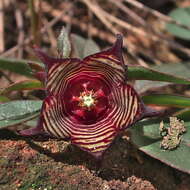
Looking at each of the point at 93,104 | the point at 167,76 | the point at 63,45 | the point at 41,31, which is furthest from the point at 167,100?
the point at 41,31

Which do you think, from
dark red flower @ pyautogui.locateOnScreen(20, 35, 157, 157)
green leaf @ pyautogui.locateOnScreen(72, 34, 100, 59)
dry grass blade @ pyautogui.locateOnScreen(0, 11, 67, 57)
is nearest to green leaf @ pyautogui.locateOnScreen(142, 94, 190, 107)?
dark red flower @ pyautogui.locateOnScreen(20, 35, 157, 157)

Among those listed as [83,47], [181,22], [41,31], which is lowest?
[83,47]

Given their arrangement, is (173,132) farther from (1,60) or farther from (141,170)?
(1,60)

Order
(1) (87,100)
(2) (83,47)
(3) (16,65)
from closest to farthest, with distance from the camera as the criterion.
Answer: (1) (87,100) < (3) (16,65) < (2) (83,47)

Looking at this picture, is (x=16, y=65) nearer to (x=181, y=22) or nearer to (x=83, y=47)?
(x=83, y=47)

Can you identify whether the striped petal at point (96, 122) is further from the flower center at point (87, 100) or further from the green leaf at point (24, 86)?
the green leaf at point (24, 86)

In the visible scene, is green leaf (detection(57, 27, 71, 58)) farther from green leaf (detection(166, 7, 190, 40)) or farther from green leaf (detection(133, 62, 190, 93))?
green leaf (detection(166, 7, 190, 40))

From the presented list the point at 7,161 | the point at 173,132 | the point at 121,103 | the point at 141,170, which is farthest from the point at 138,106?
the point at 7,161
